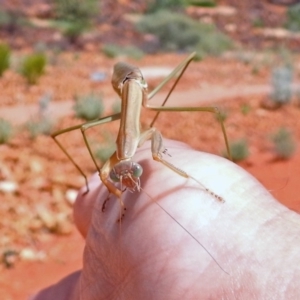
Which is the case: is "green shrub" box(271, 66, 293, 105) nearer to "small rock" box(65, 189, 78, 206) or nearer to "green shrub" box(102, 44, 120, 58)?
"small rock" box(65, 189, 78, 206)

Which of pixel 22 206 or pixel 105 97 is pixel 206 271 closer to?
pixel 22 206

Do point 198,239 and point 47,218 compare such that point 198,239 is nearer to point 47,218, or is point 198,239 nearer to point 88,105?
point 47,218

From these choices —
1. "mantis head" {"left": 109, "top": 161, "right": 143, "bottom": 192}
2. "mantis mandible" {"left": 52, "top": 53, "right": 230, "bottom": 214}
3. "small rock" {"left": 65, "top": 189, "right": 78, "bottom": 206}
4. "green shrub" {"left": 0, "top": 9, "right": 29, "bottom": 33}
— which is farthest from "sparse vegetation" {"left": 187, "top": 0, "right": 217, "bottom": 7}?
"mantis head" {"left": 109, "top": 161, "right": 143, "bottom": 192}

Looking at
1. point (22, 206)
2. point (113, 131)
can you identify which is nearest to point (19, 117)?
point (113, 131)

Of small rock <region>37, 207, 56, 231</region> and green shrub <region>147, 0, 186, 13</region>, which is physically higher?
small rock <region>37, 207, 56, 231</region>

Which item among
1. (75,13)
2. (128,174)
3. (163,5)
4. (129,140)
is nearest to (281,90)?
(129,140)

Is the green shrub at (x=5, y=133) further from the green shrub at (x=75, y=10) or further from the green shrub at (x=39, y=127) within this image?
the green shrub at (x=75, y=10)
